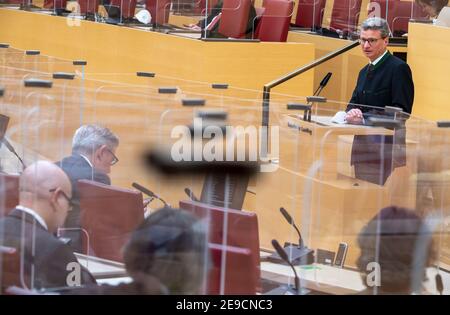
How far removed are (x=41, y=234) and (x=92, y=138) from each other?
6.17 feet

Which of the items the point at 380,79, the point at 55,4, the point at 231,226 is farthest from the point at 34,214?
the point at 55,4

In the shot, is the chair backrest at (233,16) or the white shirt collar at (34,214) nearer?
the white shirt collar at (34,214)

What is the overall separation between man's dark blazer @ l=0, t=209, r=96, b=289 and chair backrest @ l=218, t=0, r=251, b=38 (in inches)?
256

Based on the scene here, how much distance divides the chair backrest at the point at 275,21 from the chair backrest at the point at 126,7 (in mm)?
1465

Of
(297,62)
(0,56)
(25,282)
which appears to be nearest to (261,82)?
(297,62)

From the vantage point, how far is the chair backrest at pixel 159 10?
32.3ft

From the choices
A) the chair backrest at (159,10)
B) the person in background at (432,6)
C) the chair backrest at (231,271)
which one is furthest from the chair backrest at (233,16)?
the chair backrest at (231,271)

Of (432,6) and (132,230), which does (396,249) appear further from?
(432,6)

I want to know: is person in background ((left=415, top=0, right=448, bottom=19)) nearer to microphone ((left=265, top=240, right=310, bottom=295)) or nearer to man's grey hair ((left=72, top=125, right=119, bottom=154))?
man's grey hair ((left=72, top=125, right=119, bottom=154))

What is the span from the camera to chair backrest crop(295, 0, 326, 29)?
10.4m

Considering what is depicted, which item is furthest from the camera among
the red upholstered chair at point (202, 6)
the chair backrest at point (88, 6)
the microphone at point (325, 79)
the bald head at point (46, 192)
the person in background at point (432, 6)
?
the chair backrest at point (88, 6)

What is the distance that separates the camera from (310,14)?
34.7ft

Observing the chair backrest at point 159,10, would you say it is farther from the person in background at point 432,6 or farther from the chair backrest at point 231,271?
the chair backrest at point 231,271

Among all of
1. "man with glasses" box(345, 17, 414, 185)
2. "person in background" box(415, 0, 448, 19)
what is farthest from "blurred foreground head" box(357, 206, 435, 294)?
"person in background" box(415, 0, 448, 19)
